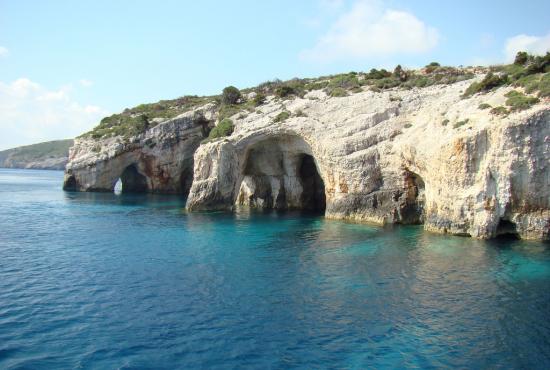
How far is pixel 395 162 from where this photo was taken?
36.8m

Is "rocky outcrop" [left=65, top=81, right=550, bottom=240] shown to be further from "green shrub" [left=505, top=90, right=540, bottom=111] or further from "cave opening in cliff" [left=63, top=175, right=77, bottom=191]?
"cave opening in cliff" [left=63, top=175, right=77, bottom=191]

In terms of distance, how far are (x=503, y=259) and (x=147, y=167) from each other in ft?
169

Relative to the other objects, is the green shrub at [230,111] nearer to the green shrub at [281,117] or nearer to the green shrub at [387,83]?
the green shrub at [281,117]

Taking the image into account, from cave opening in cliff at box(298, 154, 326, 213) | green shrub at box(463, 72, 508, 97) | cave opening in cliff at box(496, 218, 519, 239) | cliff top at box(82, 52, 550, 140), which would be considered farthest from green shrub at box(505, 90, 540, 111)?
cave opening in cliff at box(298, 154, 326, 213)

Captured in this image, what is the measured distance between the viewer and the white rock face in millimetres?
28875

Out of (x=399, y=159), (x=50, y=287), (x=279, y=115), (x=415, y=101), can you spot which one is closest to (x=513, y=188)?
(x=399, y=159)

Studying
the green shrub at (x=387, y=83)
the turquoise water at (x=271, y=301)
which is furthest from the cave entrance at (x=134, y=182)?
the green shrub at (x=387, y=83)

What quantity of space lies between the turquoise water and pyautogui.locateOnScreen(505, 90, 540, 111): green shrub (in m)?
8.38

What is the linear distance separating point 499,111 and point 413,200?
956 cm

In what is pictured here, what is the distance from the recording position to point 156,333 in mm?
15398

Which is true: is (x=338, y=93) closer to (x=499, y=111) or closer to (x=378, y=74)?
(x=378, y=74)

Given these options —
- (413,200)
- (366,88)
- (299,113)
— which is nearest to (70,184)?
(299,113)

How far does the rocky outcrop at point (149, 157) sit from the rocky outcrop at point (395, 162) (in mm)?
14195

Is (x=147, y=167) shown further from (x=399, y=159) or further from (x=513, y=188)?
(x=513, y=188)
